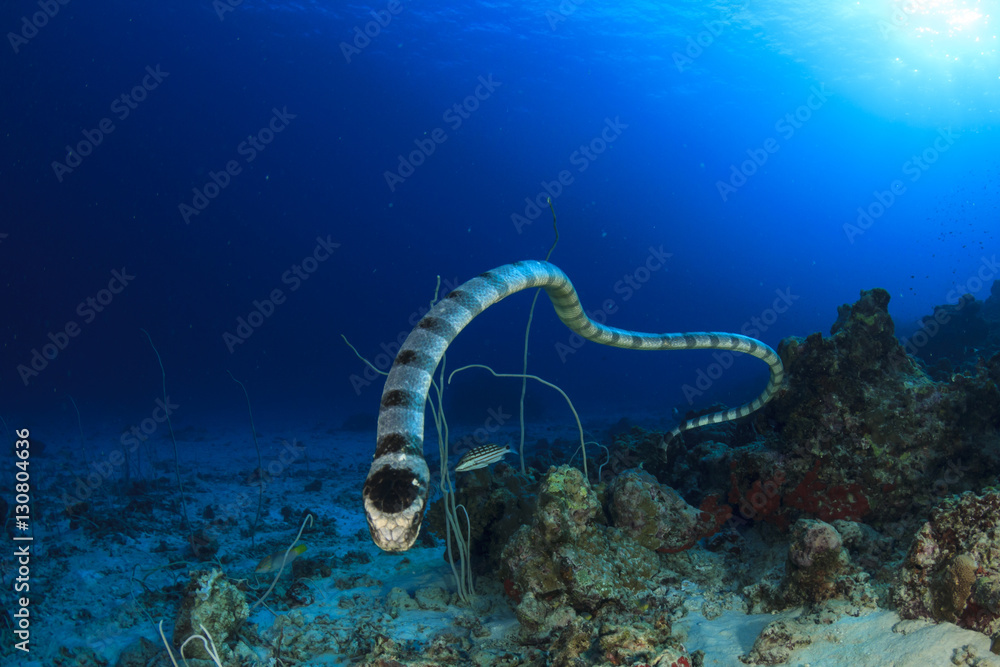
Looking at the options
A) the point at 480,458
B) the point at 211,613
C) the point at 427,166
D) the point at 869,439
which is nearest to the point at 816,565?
the point at 869,439

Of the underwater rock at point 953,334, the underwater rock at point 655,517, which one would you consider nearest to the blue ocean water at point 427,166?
the underwater rock at point 953,334

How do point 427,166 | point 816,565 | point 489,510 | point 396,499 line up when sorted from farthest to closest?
point 427,166 → point 489,510 → point 816,565 → point 396,499

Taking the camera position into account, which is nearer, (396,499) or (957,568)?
(396,499)

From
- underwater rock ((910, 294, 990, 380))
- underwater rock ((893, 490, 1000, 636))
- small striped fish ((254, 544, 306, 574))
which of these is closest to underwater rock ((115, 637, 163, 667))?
small striped fish ((254, 544, 306, 574))

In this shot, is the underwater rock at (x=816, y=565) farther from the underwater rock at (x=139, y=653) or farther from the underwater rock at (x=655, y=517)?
the underwater rock at (x=139, y=653)

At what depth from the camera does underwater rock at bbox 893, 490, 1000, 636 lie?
2.52 meters

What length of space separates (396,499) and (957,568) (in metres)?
3.06

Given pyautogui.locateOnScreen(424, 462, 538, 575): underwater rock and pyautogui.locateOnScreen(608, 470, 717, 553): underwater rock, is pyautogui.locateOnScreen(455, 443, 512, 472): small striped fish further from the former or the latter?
pyautogui.locateOnScreen(608, 470, 717, 553): underwater rock

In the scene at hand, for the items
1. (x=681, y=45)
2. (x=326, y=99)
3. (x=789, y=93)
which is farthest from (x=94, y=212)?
(x=789, y=93)

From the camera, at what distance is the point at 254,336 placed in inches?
3445

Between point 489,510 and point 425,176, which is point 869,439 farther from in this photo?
point 425,176

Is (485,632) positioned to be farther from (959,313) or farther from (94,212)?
(94,212)

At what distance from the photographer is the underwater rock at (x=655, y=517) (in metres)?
4.24

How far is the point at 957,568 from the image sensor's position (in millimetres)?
2637
